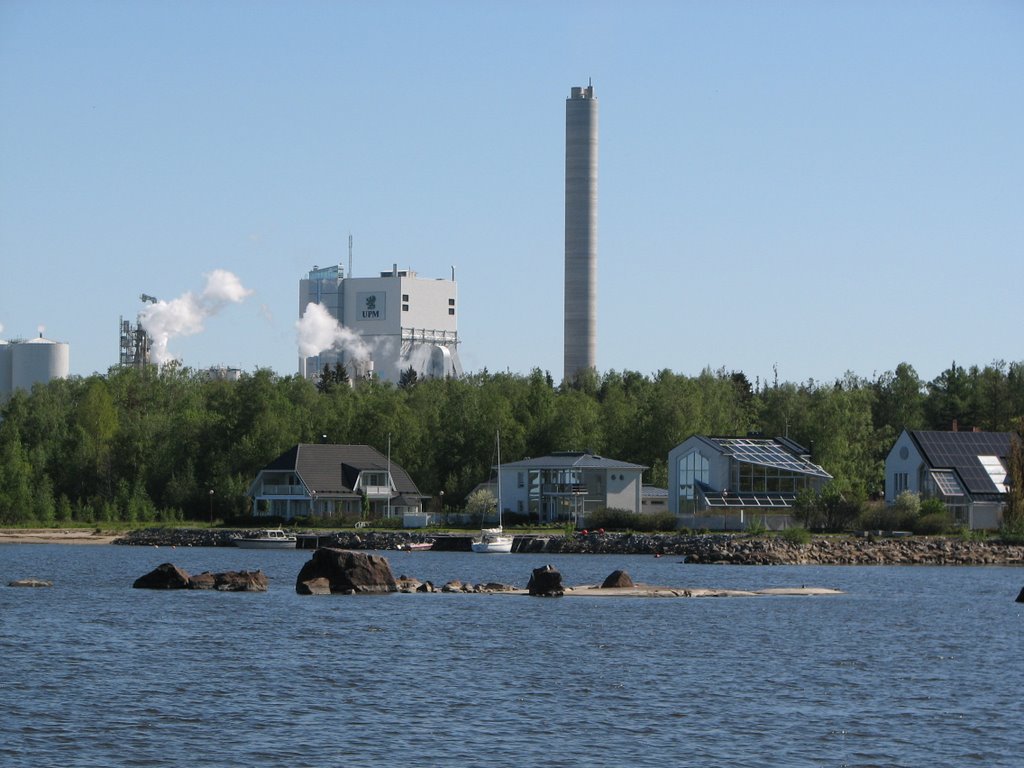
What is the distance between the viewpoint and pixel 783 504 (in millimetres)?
93188

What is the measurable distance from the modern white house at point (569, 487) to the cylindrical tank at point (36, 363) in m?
78.1

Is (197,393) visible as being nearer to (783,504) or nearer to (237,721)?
(783,504)

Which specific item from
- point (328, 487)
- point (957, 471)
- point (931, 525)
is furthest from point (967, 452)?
point (328, 487)

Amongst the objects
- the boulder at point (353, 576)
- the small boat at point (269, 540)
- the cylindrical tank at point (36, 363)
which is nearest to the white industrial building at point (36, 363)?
the cylindrical tank at point (36, 363)

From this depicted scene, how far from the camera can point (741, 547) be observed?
257 ft

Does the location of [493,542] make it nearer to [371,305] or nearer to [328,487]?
[328,487]

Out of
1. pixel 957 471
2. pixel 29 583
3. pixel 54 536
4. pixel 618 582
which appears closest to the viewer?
pixel 618 582

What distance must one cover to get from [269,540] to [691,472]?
2702 cm

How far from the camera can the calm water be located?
82.6ft

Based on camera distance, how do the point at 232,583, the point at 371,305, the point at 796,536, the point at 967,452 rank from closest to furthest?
the point at 232,583 → the point at 796,536 → the point at 967,452 → the point at 371,305

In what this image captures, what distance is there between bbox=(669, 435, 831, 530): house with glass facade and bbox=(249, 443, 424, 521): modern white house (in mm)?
20123

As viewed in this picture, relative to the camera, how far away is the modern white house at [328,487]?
104 meters

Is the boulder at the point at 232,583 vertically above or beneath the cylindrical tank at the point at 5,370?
beneath

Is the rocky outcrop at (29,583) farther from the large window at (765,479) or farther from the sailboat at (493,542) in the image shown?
the large window at (765,479)
